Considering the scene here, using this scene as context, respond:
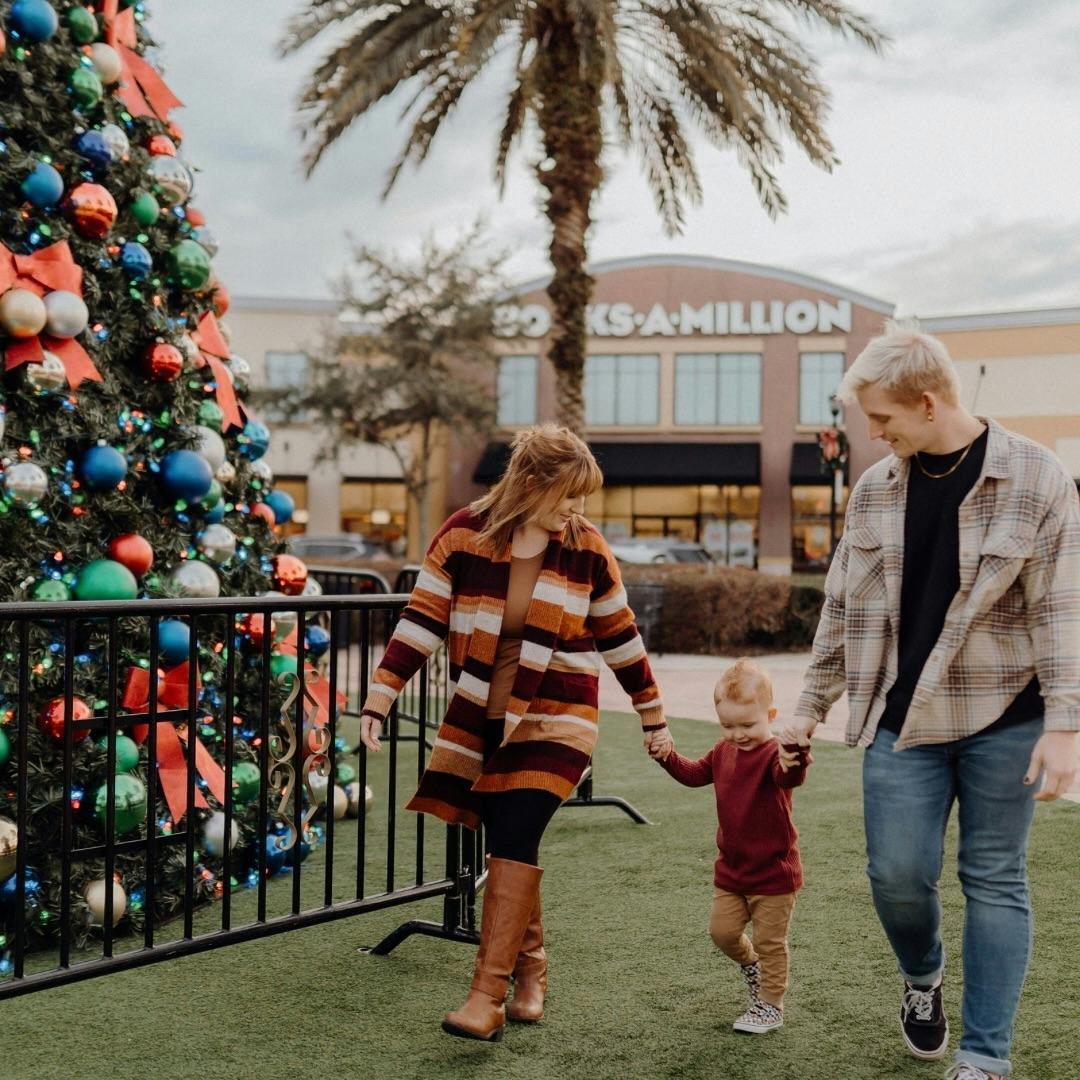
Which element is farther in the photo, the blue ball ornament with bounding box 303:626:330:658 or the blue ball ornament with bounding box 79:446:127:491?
the blue ball ornament with bounding box 303:626:330:658

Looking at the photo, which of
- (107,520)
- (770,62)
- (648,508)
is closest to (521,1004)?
(107,520)

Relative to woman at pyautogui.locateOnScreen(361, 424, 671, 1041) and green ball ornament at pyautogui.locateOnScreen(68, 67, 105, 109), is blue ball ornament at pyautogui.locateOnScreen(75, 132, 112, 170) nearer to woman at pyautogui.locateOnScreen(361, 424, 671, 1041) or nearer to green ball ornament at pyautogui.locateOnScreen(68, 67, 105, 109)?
green ball ornament at pyautogui.locateOnScreen(68, 67, 105, 109)

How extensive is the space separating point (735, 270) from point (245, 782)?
36424 millimetres

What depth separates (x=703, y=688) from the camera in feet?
42.6

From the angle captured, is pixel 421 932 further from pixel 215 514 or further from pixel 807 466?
pixel 807 466

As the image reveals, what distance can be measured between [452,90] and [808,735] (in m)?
13.4

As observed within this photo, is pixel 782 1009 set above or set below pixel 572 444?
below

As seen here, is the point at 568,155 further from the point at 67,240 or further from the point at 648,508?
the point at 648,508

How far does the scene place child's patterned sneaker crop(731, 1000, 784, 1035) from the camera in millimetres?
3363

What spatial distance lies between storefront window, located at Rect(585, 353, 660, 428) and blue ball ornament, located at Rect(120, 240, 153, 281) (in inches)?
1381

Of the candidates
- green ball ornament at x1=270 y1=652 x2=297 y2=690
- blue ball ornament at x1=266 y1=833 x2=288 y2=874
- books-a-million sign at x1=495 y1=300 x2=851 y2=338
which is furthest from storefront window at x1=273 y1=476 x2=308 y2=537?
blue ball ornament at x1=266 y1=833 x2=288 y2=874

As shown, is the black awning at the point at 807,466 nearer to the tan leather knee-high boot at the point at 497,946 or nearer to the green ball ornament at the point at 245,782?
the green ball ornament at the point at 245,782

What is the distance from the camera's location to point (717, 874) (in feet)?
11.2

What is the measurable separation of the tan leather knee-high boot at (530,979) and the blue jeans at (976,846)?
1.08 metres
